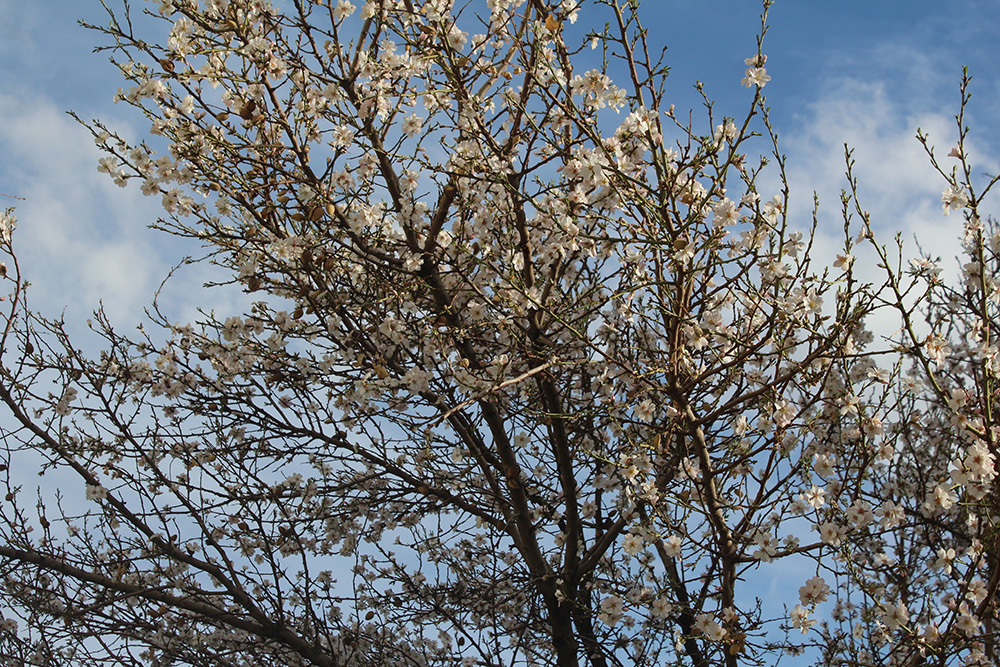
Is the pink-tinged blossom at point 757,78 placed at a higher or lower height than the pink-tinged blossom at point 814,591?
higher

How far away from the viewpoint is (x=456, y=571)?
5.51 m

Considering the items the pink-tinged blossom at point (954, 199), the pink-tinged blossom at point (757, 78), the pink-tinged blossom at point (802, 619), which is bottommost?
the pink-tinged blossom at point (802, 619)

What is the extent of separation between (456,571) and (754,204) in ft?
10.8

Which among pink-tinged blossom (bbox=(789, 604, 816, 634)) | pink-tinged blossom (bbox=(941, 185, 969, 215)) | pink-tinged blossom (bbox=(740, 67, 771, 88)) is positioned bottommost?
pink-tinged blossom (bbox=(789, 604, 816, 634))

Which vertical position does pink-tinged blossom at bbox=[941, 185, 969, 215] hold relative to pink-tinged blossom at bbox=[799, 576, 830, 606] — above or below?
above

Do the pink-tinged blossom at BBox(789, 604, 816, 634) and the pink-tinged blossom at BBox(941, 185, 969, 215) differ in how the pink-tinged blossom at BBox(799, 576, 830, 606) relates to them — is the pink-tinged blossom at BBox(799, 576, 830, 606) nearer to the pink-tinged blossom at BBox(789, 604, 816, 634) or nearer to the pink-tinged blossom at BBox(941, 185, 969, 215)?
the pink-tinged blossom at BBox(789, 604, 816, 634)

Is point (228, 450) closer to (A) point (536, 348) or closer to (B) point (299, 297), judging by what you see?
(B) point (299, 297)

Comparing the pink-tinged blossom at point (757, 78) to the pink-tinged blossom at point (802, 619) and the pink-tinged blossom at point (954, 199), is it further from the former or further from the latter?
the pink-tinged blossom at point (802, 619)

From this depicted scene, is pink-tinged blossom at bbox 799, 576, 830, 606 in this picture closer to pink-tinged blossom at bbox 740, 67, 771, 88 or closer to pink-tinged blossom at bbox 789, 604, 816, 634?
pink-tinged blossom at bbox 789, 604, 816, 634

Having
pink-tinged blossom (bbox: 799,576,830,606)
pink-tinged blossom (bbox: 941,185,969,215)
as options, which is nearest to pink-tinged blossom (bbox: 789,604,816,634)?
pink-tinged blossom (bbox: 799,576,830,606)

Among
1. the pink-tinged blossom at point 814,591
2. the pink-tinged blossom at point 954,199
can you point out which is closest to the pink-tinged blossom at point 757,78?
the pink-tinged blossom at point 954,199

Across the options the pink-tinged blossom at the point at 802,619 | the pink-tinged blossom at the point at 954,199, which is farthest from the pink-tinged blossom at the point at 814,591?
the pink-tinged blossom at the point at 954,199

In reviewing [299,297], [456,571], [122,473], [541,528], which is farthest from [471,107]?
[122,473]

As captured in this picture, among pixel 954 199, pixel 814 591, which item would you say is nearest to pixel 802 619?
pixel 814 591
